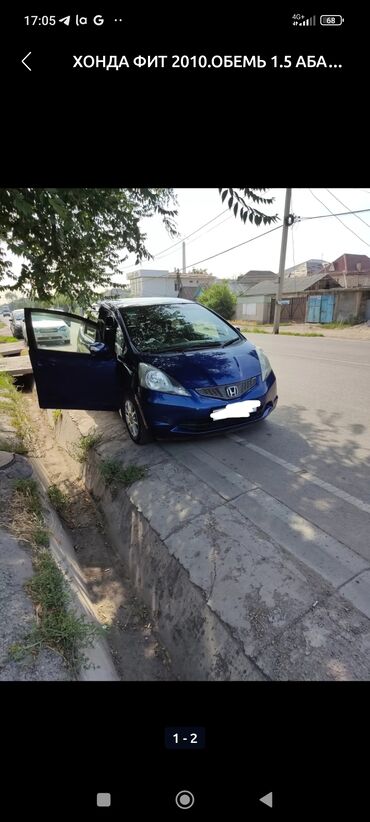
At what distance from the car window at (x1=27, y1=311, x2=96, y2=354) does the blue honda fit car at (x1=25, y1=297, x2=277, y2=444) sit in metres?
0.01

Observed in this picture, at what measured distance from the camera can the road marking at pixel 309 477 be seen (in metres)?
2.54

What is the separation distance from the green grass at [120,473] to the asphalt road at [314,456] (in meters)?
0.40

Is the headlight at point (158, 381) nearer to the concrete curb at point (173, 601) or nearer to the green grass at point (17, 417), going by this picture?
the concrete curb at point (173, 601)

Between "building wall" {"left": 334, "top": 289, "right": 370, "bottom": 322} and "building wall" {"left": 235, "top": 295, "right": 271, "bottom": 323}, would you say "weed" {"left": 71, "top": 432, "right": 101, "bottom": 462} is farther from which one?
"building wall" {"left": 235, "top": 295, "right": 271, "bottom": 323}

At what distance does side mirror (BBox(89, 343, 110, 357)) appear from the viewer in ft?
12.4

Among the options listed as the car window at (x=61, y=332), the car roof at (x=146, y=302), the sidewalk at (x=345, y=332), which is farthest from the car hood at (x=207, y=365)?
the sidewalk at (x=345, y=332)

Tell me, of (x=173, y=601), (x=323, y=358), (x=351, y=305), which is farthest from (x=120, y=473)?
(x=351, y=305)

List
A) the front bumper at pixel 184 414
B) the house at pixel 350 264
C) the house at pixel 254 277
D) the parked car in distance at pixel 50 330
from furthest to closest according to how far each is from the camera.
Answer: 1. the house at pixel 254 277
2. the house at pixel 350 264
3. the parked car in distance at pixel 50 330
4. the front bumper at pixel 184 414
